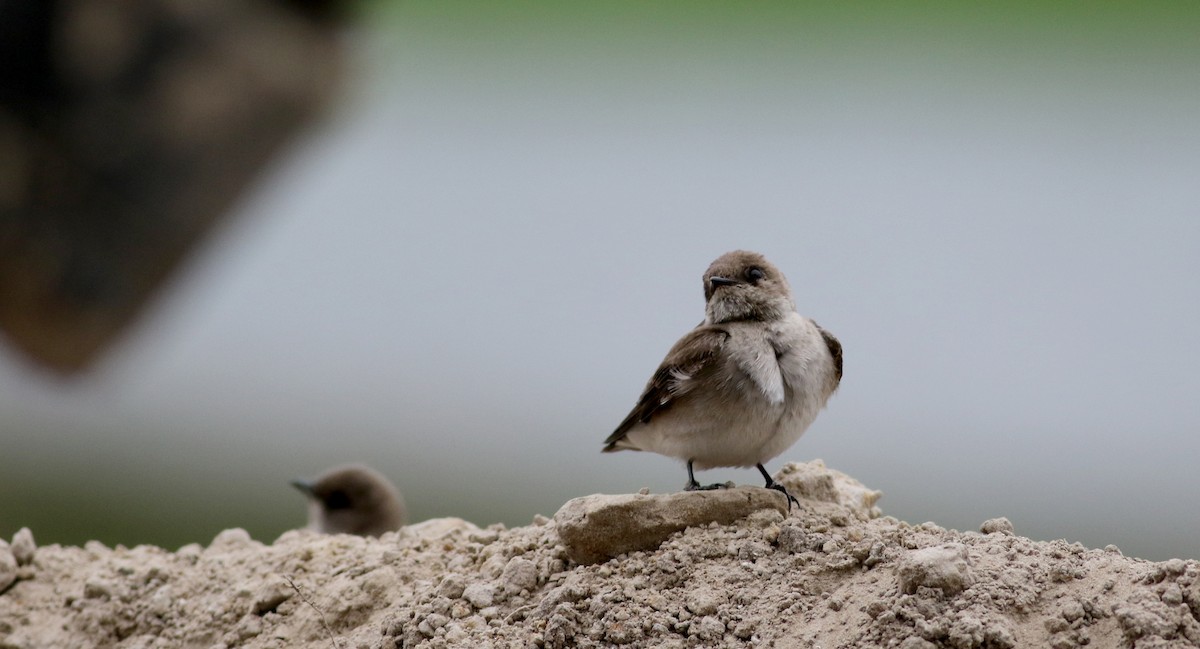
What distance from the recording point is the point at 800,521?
333cm

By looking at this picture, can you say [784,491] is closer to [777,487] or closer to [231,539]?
[777,487]

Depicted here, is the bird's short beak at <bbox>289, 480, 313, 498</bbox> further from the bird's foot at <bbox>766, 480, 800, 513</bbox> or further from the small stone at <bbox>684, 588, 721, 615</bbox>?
the small stone at <bbox>684, 588, 721, 615</bbox>

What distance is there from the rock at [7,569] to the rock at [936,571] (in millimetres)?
3297

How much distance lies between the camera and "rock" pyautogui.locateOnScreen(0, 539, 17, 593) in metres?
4.25

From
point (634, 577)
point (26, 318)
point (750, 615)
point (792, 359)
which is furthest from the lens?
point (26, 318)

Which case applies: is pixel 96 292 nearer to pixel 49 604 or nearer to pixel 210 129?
pixel 210 129

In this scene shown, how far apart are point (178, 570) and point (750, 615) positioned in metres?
2.21

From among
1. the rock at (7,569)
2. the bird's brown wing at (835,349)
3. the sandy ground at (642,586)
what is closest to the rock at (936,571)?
the sandy ground at (642,586)

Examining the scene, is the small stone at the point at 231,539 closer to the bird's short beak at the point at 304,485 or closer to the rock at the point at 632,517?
the bird's short beak at the point at 304,485

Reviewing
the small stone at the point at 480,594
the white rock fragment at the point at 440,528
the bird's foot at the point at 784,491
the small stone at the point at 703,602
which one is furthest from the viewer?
the white rock fragment at the point at 440,528

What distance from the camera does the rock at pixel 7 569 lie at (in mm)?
4254

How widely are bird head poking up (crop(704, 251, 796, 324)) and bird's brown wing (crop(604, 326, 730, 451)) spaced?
10 centimetres

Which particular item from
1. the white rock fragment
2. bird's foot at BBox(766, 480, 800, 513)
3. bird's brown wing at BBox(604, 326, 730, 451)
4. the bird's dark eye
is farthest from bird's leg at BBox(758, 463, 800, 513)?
the bird's dark eye

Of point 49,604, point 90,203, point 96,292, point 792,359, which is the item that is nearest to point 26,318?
point 96,292
